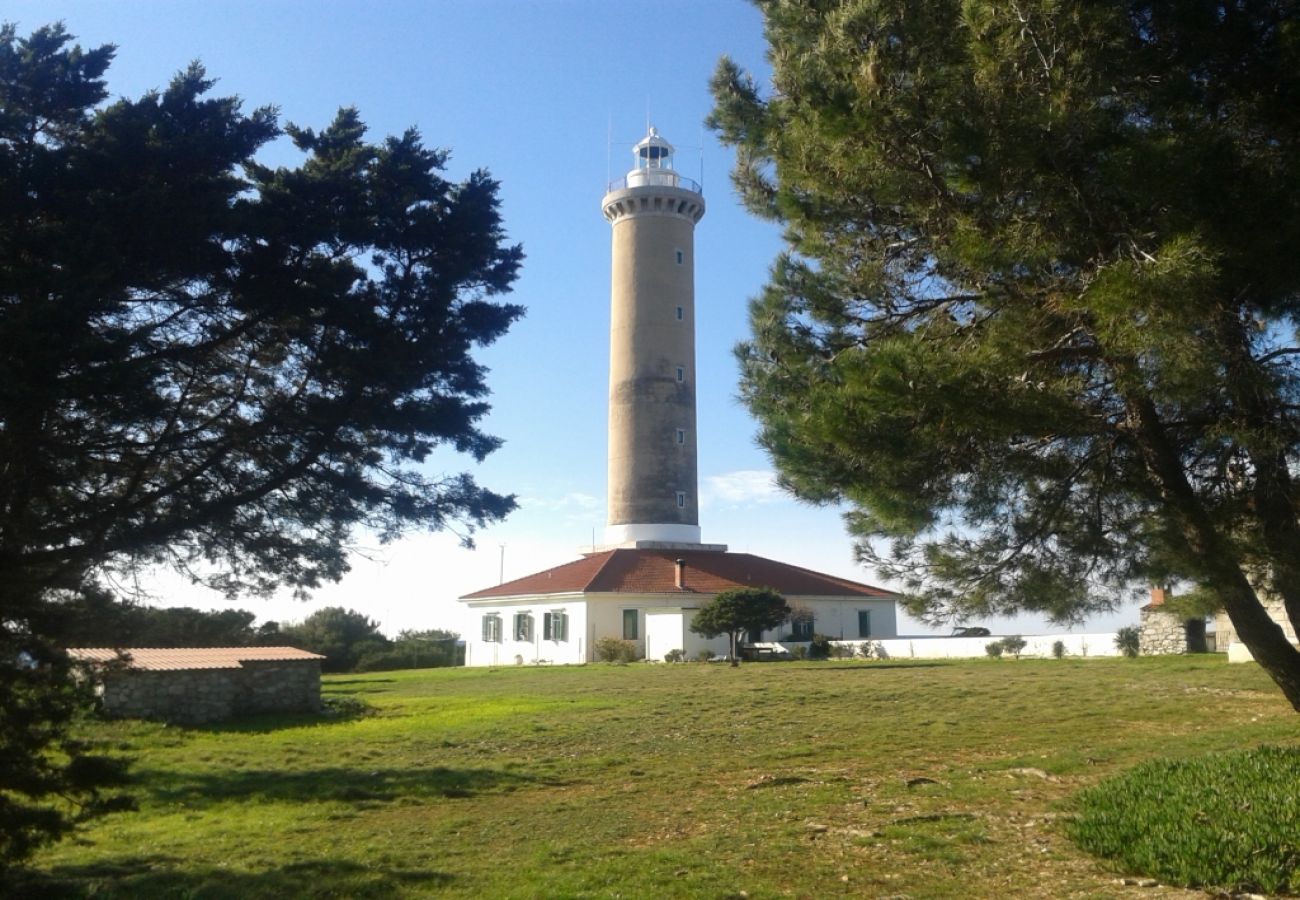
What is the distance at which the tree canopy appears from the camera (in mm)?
7043

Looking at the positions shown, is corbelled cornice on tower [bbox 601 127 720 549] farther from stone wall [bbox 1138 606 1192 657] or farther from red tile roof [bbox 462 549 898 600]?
stone wall [bbox 1138 606 1192 657]

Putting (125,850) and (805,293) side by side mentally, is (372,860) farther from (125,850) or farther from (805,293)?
(805,293)

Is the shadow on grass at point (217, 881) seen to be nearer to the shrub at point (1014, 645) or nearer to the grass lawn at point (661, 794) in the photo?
the grass lawn at point (661, 794)

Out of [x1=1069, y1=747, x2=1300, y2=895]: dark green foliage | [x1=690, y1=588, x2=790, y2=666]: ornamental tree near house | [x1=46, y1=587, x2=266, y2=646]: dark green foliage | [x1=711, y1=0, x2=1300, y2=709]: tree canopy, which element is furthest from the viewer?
[x1=690, y1=588, x2=790, y2=666]: ornamental tree near house

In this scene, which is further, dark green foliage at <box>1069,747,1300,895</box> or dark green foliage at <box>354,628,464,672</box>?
dark green foliage at <box>354,628,464,672</box>

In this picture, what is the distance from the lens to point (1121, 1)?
7.76m

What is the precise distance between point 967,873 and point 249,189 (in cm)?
826

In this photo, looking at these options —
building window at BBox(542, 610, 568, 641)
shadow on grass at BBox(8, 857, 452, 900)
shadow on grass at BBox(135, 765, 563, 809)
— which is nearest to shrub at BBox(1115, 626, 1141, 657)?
building window at BBox(542, 610, 568, 641)

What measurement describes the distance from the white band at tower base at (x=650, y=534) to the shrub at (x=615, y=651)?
8406mm

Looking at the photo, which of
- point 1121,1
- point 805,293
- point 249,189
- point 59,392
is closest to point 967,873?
point 805,293

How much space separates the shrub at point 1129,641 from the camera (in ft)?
97.1

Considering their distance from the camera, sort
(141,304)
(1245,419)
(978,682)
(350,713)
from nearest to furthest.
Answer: (1245,419) < (141,304) < (350,713) < (978,682)

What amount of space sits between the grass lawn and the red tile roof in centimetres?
2176

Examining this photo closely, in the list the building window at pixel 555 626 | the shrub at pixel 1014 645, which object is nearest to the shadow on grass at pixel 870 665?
the shrub at pixel 1014 645
